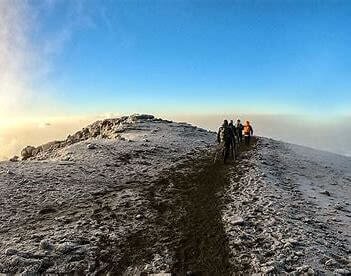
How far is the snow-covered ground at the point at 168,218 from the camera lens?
44.3 ft

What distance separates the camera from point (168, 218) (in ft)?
57.8

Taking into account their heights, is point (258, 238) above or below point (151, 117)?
below

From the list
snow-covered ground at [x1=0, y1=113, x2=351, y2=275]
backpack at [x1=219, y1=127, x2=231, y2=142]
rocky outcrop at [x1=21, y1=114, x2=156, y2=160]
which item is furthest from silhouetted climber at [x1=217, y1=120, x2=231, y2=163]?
rocky outcrop at [x1=21, y1=114, x2=156, y2=160]

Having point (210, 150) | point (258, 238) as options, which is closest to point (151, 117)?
point (210, 150)

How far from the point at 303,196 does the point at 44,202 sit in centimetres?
1337

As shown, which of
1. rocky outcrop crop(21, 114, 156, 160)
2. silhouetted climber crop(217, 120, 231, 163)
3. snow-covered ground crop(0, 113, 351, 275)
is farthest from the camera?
rocky outcrop crop(21, 114, 156, 160)

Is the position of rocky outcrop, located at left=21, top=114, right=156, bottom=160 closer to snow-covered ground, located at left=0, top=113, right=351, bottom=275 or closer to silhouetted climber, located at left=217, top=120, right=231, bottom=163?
snow-covered ground, located at left=0, top=113, right=351, bottom=275

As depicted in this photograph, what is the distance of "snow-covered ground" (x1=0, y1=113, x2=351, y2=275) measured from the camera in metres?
13.5

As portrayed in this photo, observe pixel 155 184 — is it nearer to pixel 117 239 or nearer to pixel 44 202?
pixel 44 202

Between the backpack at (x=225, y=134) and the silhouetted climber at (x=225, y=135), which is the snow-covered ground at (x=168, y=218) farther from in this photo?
the backpack at (x=225, y=134)

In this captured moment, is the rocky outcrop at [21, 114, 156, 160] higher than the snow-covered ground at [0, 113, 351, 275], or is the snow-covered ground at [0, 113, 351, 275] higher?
the rocky outcrop at [21, 114, 156, 160]

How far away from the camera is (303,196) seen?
74.9 feet

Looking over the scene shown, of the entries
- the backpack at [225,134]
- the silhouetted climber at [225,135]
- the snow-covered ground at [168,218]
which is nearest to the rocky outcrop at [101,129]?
the snow-covered ground at [168,218]

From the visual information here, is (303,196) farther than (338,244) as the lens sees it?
Yes
